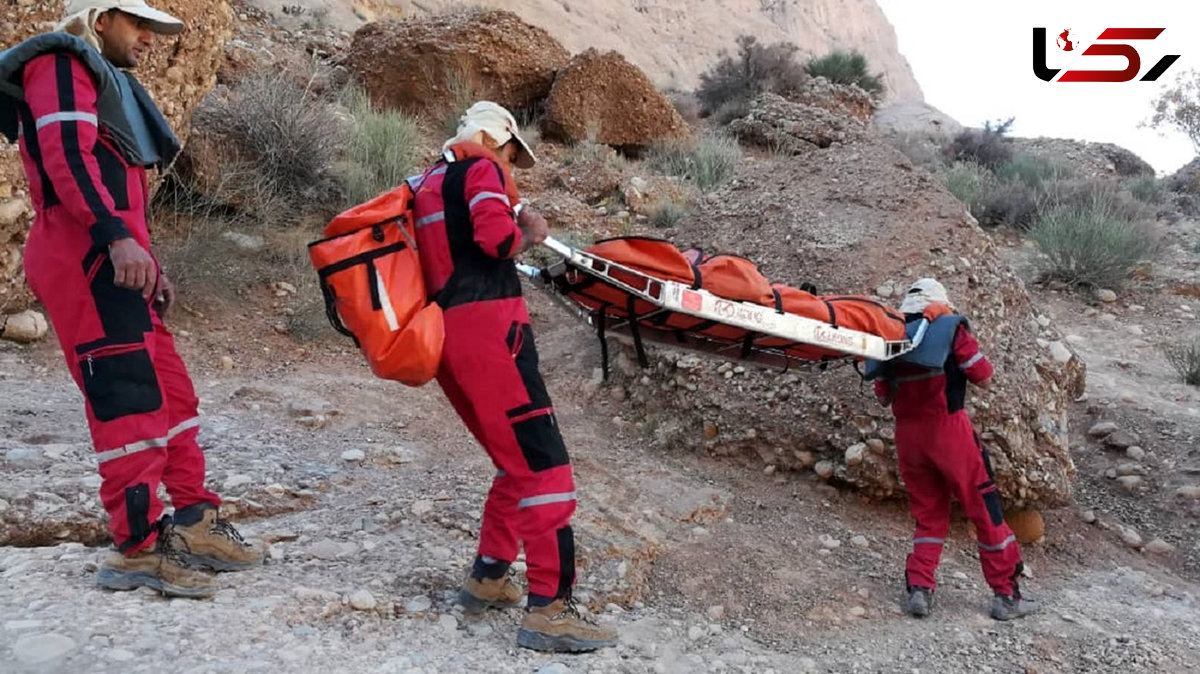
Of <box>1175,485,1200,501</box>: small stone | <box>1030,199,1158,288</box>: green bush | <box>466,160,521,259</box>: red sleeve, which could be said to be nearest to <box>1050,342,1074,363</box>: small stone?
<box>1175,485,1200,501</box>: small stone

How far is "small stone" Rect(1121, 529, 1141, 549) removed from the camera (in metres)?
5.54

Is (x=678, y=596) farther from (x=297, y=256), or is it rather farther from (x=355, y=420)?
(x=297, y=256)

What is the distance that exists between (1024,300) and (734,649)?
12.1 feet

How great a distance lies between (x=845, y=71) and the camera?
21.6 m

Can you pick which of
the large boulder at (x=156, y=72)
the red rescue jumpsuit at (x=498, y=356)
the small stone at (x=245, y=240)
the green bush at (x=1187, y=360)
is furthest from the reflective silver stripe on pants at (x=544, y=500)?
the green bush at (x=1187, y=360)

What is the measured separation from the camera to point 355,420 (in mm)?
5797

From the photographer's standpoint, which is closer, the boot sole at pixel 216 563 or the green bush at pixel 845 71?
the boot sole at pixel 216 563

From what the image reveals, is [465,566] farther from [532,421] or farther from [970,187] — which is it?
[970,187]

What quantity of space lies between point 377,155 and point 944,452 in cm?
661

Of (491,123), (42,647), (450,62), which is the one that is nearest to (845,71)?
(450,62)

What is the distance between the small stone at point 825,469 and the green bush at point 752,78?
1334 centimetres

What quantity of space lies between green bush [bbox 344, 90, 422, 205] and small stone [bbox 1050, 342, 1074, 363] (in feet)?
18.5

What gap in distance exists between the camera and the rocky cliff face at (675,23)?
2319 centimetres

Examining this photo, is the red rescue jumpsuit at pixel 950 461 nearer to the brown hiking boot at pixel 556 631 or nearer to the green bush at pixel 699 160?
the brown hiking boot at pixel 556 631
